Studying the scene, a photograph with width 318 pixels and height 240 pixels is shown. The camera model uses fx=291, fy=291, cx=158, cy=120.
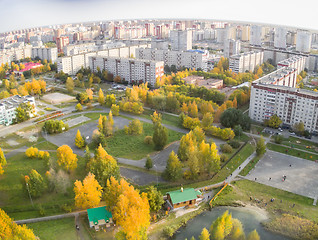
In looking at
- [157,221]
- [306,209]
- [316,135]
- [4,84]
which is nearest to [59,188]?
[157,221]

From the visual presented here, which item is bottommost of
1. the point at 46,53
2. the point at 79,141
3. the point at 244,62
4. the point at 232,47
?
the point at 79,141

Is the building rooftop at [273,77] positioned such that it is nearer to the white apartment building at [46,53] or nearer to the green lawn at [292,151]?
the green lawn at [292,151]

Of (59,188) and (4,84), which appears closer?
(59,188)

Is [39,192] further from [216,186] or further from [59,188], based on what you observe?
[216,186]

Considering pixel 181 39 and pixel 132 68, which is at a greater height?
pixel 181 39

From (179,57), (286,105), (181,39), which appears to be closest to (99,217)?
(286,105)

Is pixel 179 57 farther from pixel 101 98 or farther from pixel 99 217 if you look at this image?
pixel 99 217
